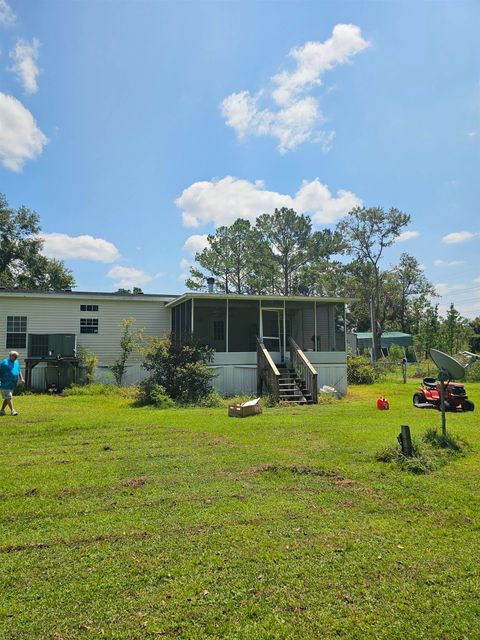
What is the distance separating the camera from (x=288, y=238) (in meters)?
34.8

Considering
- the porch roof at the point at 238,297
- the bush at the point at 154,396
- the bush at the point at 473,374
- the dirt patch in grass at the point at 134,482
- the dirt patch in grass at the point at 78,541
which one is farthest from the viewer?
the bush at the point at 473,374

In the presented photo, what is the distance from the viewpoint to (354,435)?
23.4 feet

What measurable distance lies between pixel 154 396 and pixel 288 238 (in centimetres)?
2593

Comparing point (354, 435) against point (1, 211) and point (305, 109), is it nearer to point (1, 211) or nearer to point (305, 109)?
point (305, 109)

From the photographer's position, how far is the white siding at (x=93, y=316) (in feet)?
53.0

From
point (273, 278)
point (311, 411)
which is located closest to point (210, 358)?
point (311, 411)

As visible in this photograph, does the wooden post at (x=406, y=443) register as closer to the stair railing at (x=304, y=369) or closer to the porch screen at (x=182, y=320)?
the stair railing at (x=304, y=369)

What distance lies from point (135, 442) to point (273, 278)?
2860 centimetres

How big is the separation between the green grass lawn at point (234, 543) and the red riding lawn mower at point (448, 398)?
4811 mm

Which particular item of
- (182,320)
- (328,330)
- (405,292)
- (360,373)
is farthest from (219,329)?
(405,292)

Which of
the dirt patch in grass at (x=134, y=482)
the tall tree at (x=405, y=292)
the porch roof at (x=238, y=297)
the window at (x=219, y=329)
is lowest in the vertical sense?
the dirt patch in grass at (x=134, y=482)

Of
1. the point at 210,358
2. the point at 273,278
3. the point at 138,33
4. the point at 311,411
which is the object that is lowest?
the point at 311,411

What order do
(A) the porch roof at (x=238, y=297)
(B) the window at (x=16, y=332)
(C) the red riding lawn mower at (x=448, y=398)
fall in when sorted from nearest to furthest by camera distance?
1. (C) the red riding lawn mower at (x=448, y=398)
2. (A) the porch roof at (x=238, y=297)
3. (B) the window at (x=16, y=332)

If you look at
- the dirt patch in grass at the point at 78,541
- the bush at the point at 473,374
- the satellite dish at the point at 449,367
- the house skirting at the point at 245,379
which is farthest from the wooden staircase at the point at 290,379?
the bush at the point at 473,374
